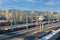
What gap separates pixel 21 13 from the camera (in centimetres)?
9681

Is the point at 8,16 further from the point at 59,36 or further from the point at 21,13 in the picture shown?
the point at 59,36

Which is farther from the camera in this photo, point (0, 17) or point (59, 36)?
point (0, 17)

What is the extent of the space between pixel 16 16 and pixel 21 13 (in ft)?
25.5

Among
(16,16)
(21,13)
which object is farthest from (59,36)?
(21,13)

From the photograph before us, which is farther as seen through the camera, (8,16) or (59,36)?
(8,16)

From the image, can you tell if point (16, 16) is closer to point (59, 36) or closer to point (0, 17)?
point (0, 17)

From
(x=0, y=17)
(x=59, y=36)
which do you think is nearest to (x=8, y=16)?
(x=0, y=17)

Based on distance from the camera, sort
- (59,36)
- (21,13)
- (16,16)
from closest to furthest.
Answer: (59,36), (16,16), (21,13)

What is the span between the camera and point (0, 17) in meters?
92.5

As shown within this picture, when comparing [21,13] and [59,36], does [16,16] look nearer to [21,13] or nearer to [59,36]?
[21,13]

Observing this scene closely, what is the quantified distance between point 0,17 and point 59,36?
6515 cm

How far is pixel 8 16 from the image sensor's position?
91625 mm

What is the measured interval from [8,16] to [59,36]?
62764mm

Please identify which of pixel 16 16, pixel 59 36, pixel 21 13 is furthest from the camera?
pixel 21 13
